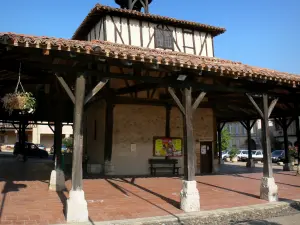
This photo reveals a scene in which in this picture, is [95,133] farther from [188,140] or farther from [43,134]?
[43,134]

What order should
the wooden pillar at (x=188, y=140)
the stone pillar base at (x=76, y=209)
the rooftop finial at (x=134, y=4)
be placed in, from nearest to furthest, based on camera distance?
the stone pillar base at (x=76, y=209) < the wooden pillar at (x=188, y=140) < the rooftop finial at (x=134, y=4)

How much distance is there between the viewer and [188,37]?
16.6 metres

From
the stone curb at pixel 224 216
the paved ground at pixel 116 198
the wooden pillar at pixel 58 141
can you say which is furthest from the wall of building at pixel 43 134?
the stone curb at pixel 224 216

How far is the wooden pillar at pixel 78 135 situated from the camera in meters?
6.12

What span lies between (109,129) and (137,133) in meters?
1.47

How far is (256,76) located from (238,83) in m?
1.04

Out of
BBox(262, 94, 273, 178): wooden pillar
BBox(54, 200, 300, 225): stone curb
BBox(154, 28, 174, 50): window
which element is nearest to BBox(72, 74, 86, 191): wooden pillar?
BBox(54, 200, 300, 225): stone curb

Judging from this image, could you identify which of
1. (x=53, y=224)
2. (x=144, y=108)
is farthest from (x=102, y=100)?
(x=53, y=224)

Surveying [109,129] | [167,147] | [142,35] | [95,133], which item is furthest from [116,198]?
[142,35]

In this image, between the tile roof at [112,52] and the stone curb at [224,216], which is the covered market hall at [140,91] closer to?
the tile roof at [112,52]

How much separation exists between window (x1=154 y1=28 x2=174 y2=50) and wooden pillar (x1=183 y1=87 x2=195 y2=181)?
27.8ft

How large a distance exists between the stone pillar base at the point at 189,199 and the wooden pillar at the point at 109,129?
6.65 metres

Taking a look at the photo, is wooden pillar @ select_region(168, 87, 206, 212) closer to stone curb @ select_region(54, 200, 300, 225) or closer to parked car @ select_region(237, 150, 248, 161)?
stone curb @ select_region(54, 200, 300, 225)

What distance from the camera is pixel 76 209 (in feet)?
19.2
